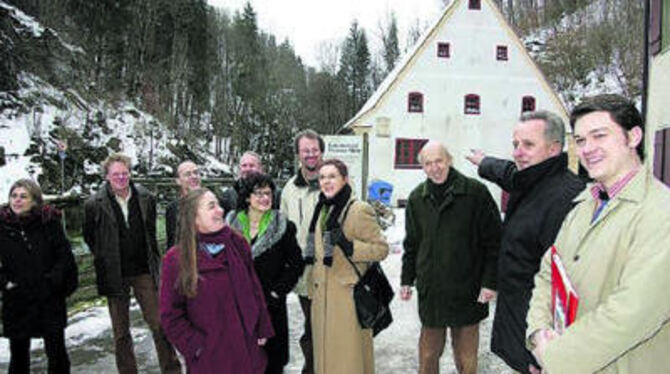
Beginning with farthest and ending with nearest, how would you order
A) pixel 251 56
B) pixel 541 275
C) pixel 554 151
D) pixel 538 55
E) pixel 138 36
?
1. pixel 251 56
2. pixel 538 55
3. pixel 138 36
4. pixel 554 151
5. pixel 541 275

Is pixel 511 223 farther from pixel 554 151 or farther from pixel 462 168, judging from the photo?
pixel 462 168

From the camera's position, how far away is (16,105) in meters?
18.4

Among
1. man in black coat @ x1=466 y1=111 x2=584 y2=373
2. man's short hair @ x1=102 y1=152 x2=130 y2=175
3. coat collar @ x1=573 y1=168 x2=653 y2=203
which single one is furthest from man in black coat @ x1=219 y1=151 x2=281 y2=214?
coat collar @ x1=573 y1=168 x2=653 y2=203

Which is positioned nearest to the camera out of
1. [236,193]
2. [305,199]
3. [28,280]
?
[28,280]

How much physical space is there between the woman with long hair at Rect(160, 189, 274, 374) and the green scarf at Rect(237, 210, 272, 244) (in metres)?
0.44

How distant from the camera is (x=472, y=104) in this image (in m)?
21.5

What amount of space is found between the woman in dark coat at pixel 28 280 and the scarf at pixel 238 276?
65.6 inches

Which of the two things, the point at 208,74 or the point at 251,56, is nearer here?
the point at 208,74

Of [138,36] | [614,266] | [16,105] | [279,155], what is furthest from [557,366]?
[279,155]

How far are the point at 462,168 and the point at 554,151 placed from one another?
18.8 metres

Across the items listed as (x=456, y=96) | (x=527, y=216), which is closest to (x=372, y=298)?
(x=527, y=216)

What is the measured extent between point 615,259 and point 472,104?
20.7m

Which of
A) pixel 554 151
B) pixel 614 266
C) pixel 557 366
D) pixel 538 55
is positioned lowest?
pixel 557 366

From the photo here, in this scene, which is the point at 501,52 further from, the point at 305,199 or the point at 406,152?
the point at 305,199
